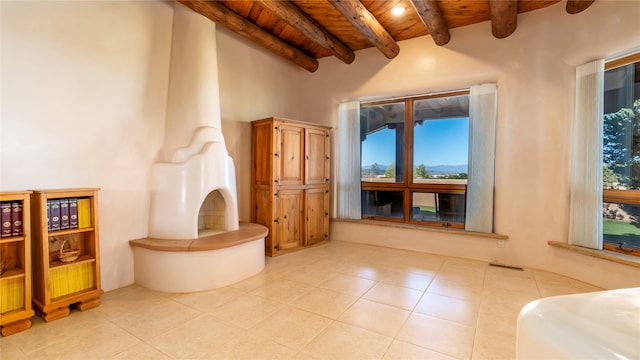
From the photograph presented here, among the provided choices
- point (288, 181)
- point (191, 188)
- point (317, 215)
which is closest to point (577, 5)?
point (288, 181)

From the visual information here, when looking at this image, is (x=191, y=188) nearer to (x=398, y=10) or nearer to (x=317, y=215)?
(x=317, y=215)

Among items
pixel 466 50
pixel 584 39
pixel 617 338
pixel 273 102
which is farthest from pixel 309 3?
pixel 617 338

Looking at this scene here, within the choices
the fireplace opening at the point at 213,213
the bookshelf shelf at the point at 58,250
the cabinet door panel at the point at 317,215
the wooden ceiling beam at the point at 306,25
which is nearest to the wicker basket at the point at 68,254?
the bookshelf shelf at the point at 58,250

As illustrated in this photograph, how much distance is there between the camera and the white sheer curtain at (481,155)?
3680 millimetres

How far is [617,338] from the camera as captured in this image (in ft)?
2.39

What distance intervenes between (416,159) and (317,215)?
1.78 m

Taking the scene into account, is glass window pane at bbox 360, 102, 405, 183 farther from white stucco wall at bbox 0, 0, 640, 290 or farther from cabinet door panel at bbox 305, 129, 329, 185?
cabinet door panel at bbox 305, 129, 329, 185

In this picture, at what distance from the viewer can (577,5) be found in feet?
9.77

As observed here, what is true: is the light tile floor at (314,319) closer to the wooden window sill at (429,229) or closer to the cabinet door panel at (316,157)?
the wooden window sill at (429,229)

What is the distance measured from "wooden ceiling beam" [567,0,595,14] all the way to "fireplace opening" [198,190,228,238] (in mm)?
4500

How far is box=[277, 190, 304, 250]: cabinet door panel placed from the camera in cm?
403

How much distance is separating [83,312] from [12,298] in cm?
47

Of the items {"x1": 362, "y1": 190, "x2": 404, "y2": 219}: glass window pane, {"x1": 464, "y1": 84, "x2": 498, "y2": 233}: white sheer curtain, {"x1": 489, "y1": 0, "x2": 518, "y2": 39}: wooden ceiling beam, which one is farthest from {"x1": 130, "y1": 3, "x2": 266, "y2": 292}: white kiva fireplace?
{"x1": 489, "y1": 0, "x2": 518, "y2": 39}: wooden ceiling beam

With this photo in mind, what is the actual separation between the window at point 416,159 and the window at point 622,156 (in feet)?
4.60
